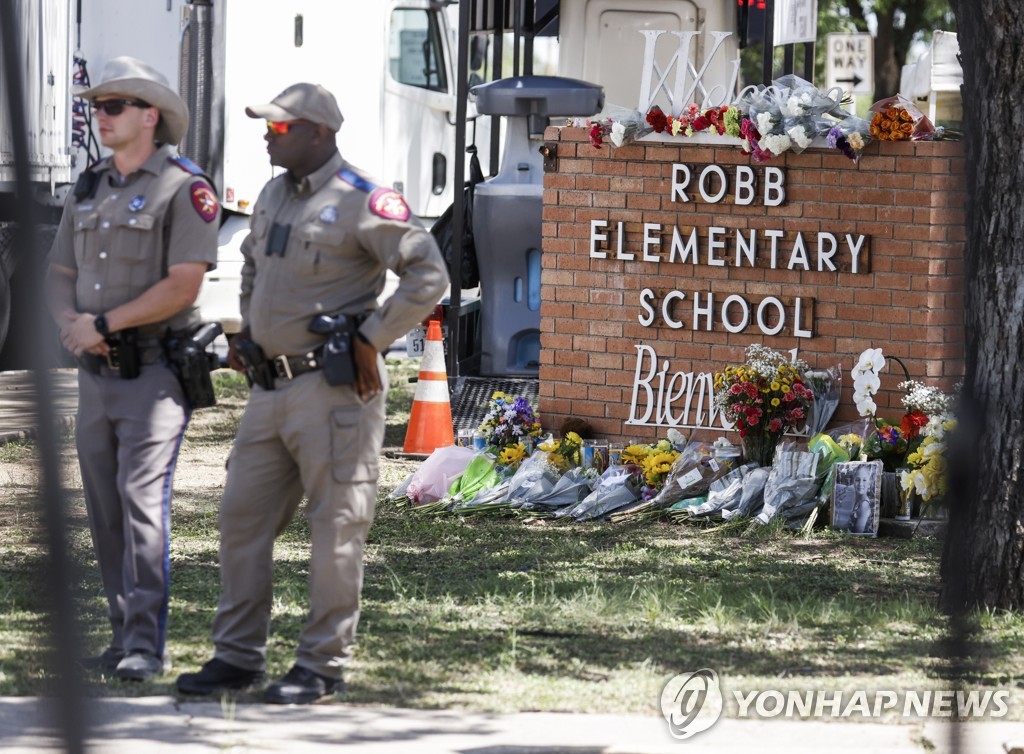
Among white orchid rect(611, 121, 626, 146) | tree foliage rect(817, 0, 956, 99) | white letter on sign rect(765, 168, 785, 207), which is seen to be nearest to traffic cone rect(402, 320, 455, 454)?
white orchid rect(611, 121, 626, 146)

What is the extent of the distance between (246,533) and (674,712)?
1338 millimetres

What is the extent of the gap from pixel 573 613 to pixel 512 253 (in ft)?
16.6

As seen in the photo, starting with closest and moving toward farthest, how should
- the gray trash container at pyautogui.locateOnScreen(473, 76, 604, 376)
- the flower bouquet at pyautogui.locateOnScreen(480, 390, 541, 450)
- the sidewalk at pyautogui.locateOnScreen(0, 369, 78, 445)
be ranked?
the flower bouquet at pyautogui.locateOnScreen(480, 390, 541, 450) → the sidewalk at pyautogui.locateOnScreen(0, 369, 78, 445) → the gray trash container at pyautogui.locateOnScreen(473, 76, 604, 376)

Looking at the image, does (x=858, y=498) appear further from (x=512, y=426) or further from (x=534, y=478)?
(x=512, y=426)

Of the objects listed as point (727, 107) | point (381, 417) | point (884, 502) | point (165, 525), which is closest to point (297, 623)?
point (165, 525)

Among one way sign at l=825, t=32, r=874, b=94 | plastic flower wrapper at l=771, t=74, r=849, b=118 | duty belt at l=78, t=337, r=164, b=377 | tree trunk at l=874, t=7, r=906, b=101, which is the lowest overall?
duty belt at l=78, t=337, r=164, b=377

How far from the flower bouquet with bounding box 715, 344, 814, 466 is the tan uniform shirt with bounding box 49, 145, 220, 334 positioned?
3.72m

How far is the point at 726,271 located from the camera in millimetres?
8633

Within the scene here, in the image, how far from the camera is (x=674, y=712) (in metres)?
4.71

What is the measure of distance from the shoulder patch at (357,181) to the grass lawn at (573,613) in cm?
114

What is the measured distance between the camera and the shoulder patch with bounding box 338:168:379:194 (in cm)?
480

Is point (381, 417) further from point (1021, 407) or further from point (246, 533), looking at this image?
point (1021, 407)

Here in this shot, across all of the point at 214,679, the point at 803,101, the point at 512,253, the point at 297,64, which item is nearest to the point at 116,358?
the point at 214,679

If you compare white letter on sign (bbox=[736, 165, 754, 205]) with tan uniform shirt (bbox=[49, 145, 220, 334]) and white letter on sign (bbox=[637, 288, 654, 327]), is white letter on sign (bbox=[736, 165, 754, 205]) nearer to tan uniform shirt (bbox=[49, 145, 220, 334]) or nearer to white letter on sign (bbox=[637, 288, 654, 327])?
white letter on sign (bbox=[637, 288, 654, 327])
